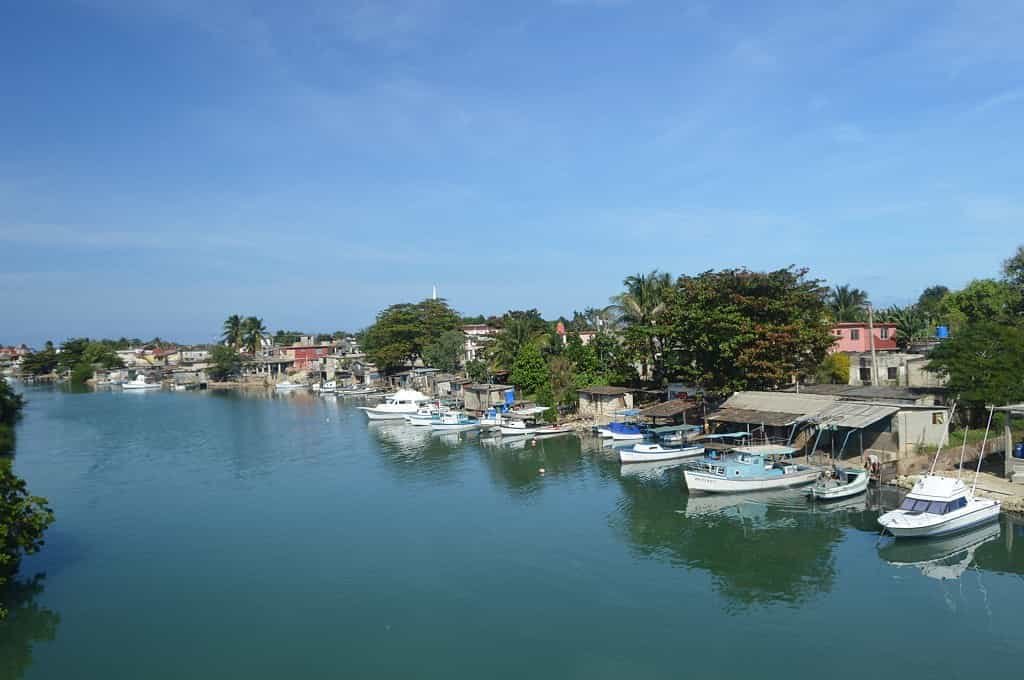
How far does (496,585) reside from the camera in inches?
941

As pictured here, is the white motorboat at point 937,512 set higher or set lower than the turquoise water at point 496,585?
higher

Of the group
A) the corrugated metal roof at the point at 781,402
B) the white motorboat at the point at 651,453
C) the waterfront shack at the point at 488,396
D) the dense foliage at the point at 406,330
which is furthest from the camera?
the dense foliage at the point at 406,330

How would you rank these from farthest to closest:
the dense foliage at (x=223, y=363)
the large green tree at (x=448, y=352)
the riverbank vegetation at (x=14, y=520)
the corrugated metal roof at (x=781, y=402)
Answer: the dense foliage at (x=223, y=363), the large green tree at (x=448, y=352), the corrugated metal roof at (x=781, y=402), the riverbank vegetation at (x=14, y=520)

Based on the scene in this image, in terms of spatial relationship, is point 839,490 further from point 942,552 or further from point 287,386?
point 287,386

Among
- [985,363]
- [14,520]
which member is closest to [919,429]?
[985,363]

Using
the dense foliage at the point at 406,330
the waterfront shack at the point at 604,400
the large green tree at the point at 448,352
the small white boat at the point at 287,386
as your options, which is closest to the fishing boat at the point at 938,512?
the waterfront shack at the point at 604,400

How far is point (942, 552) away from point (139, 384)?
126085mm

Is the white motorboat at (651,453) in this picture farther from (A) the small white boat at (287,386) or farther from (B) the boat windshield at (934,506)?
(A) the small white boat at (287,386)

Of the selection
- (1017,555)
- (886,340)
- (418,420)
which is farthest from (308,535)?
(886,340)

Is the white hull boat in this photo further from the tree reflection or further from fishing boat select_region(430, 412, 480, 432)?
the tree reflection

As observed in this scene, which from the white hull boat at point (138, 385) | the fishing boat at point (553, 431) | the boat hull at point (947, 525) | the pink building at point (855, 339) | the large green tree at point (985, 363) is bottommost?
the boat hull at point (947, 525)

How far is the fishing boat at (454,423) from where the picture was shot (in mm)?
59688

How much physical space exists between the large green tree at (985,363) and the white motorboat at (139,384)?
122 meters

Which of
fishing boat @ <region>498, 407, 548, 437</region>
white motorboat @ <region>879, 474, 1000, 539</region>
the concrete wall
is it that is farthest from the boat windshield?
fishing boat @ <region>498, 407, 548, 437</region>
